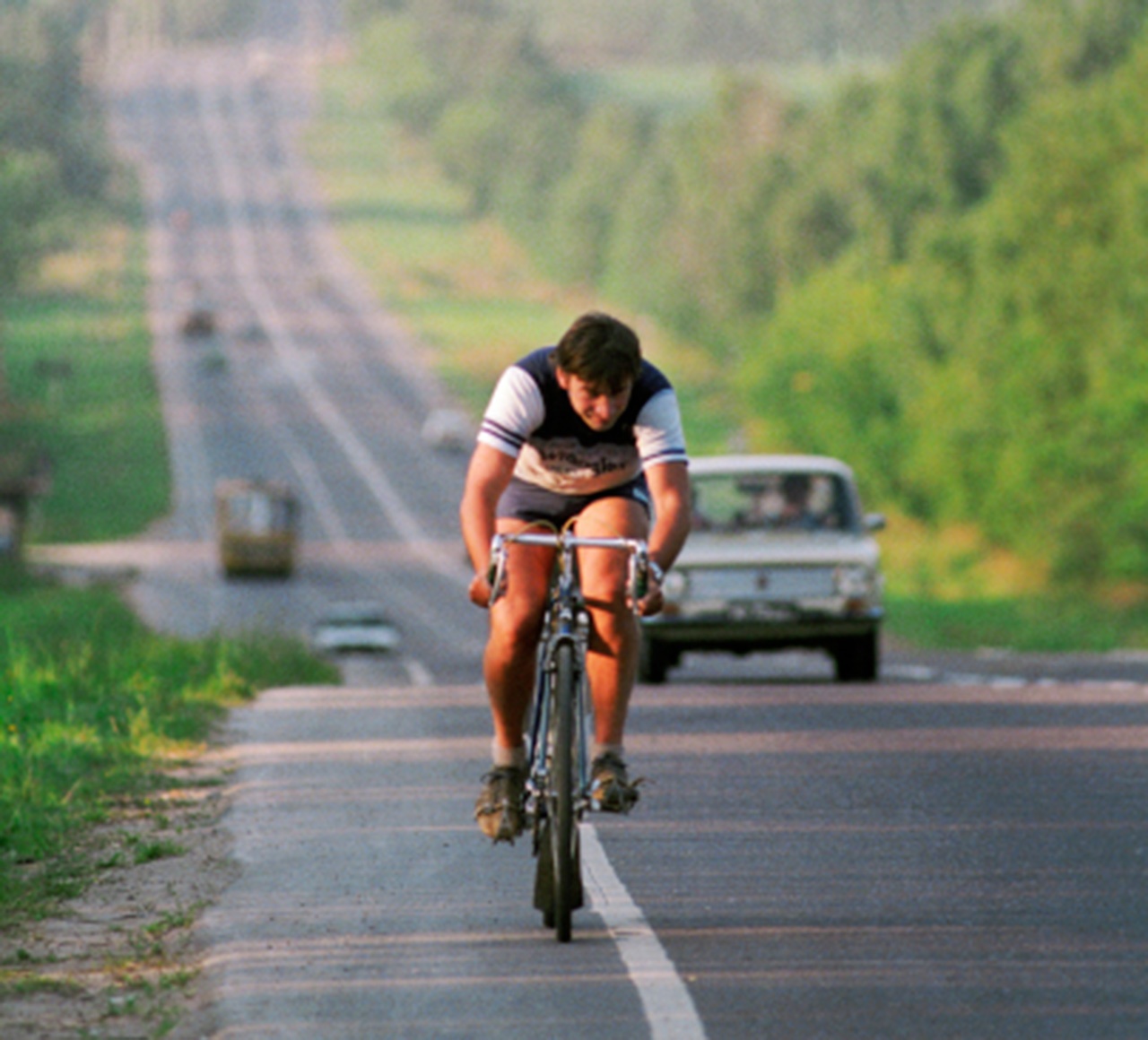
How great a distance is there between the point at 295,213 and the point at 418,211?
7.43m

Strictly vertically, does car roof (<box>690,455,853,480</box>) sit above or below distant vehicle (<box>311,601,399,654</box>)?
above

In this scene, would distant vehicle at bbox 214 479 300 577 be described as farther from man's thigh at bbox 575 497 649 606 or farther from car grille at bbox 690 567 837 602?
man's thigh at bbox 575 497 649 606

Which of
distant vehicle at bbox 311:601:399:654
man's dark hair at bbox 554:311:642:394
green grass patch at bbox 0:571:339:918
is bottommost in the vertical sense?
distant vehicle at bbox 311:601:399:654

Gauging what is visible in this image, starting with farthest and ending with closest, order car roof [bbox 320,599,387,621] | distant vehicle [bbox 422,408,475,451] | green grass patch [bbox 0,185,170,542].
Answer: distant vehicle [bbox 422,408,475,451] → green grass patch [bbox 0,185,170,542] → car roof [bbox 320,599,387,621]

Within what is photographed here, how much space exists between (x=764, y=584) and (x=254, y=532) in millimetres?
54464

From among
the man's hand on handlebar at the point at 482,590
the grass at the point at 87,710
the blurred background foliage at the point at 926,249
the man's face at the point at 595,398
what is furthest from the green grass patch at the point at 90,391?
the man's face at the point at 595,398

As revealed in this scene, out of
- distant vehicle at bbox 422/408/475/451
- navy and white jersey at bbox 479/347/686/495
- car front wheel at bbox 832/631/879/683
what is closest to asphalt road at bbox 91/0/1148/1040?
car front wheel at bbox 832/631/879/683

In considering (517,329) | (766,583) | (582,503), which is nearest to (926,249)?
(766,583)

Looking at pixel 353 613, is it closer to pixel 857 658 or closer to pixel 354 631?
pixel 354 631

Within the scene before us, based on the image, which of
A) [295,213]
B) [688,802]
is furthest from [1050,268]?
[295,213]

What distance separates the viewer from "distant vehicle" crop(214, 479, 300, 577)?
75250mm

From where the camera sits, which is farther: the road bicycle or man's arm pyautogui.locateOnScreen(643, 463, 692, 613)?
man's arm pyautogui.locateOnScreen(643, 463, 692, 613)

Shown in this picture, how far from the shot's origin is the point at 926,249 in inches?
2936

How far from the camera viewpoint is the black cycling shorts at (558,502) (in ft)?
30.9
